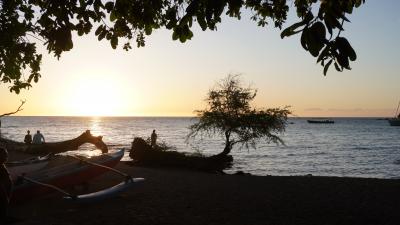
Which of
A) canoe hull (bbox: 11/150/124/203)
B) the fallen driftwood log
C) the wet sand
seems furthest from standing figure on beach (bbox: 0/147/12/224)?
the fallen driftwood log

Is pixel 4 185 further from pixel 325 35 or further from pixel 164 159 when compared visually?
pixel 164 159

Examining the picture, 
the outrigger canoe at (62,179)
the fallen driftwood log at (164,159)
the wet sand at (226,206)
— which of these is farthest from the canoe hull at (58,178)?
the fallen driftwood log at (164,159)

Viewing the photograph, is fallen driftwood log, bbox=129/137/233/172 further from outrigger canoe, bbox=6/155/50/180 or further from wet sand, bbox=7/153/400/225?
outrigger canoe, bbox=6/155/50/180

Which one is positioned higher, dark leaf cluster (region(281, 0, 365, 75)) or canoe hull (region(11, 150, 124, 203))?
dark leaf cluster (region(281, 0, 365, 75))

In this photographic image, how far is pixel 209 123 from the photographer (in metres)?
31.6

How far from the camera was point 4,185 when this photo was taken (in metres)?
11.1

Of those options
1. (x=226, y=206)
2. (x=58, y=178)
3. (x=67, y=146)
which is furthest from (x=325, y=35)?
(x=67, y=146)

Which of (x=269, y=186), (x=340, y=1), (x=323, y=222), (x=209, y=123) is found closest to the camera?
(x=340, y=1)

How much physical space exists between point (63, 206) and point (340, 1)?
12491 millimetres

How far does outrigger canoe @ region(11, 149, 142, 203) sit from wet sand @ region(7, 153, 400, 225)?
1.21ft

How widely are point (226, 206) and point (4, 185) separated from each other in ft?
21.8

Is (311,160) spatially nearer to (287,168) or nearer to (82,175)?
(287,168)

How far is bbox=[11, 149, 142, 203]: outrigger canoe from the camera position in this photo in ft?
46.4

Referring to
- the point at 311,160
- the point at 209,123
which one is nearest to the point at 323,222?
the point at 209,123
